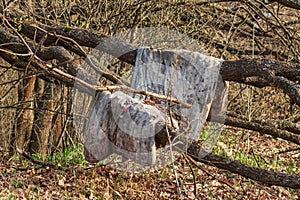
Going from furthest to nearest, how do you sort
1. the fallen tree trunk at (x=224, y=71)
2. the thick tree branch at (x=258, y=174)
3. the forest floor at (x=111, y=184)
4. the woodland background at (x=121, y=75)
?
the forest floor at (x=111, y=184), the woodland background at (x=121, y=75), the thick tree branch at (x=258, y=174), the fallen tree trunk at (x=224, y=71)

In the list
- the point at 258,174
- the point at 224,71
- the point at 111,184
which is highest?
the point at 224,71

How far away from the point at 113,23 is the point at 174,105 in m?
2.81

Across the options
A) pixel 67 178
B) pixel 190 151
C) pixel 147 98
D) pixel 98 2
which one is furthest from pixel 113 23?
pixel 190 151

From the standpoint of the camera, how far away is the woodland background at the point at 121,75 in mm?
4348

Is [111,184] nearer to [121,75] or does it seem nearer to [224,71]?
[121,75]

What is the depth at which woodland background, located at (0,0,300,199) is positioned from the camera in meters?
4.35

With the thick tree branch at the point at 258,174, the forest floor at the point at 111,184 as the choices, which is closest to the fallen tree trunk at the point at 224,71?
the thick tree branch at the point at 258,174

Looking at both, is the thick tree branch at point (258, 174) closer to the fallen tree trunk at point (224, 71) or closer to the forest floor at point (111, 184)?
the fallen tree trunk at point (224, 71)

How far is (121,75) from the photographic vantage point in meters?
7.21

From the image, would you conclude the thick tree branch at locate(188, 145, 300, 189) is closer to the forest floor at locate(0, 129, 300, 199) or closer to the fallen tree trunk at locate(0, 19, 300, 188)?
the fallen tree trunk at locate(0, 19, 300, 188)

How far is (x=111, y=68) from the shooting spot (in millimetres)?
7301

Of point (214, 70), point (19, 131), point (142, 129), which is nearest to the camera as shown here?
point (142, 129)

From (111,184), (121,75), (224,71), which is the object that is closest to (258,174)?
(224,71)

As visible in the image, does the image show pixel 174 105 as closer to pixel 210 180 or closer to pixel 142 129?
pixel 142 129
